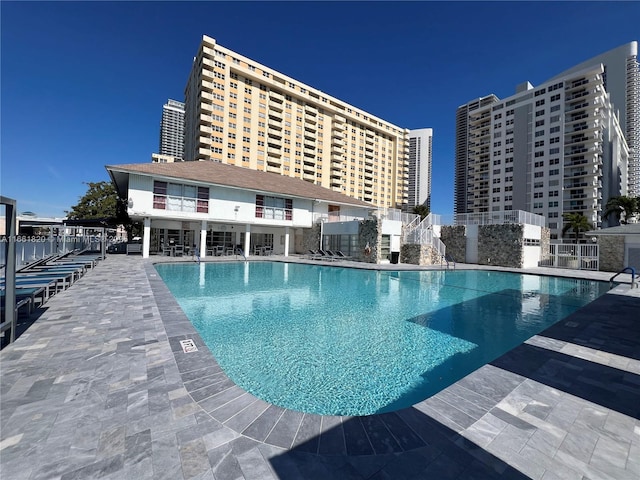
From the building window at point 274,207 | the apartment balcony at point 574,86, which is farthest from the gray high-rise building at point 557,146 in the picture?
the building window at point 274,207

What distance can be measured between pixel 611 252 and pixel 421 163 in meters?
111

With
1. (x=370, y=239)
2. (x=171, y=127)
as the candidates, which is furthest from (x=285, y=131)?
(x=171, y=127)

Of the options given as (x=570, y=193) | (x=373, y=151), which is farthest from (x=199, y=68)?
(x=570, y=193)

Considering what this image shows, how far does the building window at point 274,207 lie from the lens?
76.9 ft

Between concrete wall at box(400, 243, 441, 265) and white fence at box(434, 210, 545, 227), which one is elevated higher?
Answer: white fence at box(434, 210, 545, 227)

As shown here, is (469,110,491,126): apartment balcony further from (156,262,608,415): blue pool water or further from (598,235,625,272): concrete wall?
(156,262,608,415): blue pool water

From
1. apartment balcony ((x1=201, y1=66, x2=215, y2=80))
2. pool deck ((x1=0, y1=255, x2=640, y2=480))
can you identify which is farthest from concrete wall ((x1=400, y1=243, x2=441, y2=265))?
apartment balcony ((x1=201, y1=66, x2=215, y2=80))

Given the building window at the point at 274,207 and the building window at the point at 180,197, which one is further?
the building window at the point at 274,207

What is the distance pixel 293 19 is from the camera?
18.5m

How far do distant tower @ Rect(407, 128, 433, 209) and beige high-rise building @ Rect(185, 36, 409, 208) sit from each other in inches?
1832

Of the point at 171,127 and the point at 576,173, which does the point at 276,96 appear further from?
A: the point at 171,127

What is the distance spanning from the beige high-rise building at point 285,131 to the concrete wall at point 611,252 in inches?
1820

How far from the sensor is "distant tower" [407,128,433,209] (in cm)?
12106

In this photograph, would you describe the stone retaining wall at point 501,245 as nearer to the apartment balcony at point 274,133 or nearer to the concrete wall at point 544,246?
the concrete wall at point 544,246
